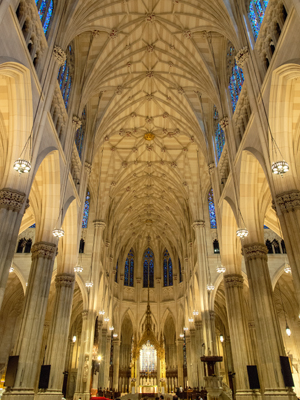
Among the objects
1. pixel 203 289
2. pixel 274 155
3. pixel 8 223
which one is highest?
pixel 274 155

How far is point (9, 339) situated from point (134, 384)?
15352 mm

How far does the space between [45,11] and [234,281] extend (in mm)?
15982

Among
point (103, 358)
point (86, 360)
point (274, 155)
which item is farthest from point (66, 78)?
point (103, 358)

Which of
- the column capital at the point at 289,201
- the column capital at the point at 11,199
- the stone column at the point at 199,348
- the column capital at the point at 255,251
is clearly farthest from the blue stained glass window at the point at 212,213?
the column capital at the point at 11,199

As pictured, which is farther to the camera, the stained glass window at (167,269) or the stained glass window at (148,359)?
the stained glass window at (167,269)

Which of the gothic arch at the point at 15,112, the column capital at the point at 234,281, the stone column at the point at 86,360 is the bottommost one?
the stone column at the point at 86,360

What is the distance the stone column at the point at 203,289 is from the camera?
77.2 feet

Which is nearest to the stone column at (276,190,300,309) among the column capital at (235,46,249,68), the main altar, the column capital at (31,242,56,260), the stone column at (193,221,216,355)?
the column capital at (235,46,249,68)

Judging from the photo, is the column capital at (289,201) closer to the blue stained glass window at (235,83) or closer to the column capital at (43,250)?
the blue stained glass window at (235,83)

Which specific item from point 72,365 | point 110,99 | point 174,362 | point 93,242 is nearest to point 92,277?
point 93,242

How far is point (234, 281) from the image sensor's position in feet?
Result: 59.4

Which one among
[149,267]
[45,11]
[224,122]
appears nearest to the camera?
[45,11]

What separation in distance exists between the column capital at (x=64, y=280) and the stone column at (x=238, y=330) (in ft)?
28.2

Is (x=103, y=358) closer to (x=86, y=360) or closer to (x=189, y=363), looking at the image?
(x=189, y=363)
